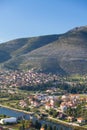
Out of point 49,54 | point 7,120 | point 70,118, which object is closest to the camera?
point 7,120

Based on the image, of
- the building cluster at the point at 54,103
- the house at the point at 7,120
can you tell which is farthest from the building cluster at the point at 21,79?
the house at the point at 7,120

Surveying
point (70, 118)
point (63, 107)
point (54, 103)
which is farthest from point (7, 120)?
point (54, 103)

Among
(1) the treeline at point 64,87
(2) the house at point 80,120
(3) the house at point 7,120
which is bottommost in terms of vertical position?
(2) the house at point 80,120

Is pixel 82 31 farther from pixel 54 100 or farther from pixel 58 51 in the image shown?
pixel 54 100

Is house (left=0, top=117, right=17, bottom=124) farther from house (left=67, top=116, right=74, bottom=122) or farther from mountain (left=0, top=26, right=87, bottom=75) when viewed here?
mountain (left=0, top=26, right=87, bottom=75)

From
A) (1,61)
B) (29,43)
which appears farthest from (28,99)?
(29,43)

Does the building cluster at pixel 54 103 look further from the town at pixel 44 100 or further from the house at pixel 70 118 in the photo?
the house at pixel 70 118

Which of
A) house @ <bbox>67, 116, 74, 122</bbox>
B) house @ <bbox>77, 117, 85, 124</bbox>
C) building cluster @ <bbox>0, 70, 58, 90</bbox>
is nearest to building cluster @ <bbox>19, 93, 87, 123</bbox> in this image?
house @ <bbox>67, 116, 74, 122</bbox>

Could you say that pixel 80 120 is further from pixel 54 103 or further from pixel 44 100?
pixel 44 100

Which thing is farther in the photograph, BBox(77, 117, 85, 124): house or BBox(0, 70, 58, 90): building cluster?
BBox(0, 70, 58, 90): building cluster
